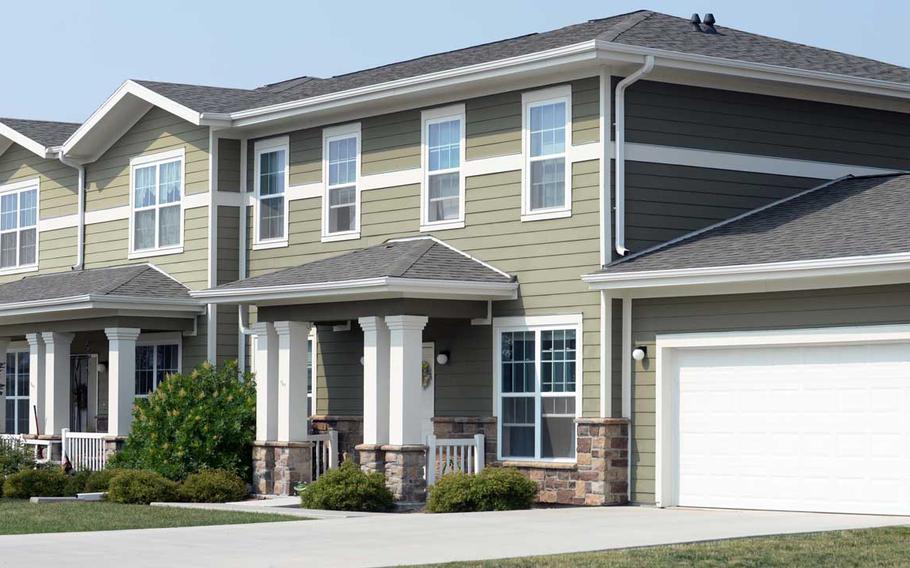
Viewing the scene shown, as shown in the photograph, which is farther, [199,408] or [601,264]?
[199,408]

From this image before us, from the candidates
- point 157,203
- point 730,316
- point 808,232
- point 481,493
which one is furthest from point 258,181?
point 808,232

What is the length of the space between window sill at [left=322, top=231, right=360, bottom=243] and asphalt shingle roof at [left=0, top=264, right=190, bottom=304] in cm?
245

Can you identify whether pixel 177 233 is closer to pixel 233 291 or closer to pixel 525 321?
pixel 233 291

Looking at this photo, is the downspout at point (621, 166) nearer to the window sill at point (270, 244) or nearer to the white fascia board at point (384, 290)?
the white fascia board at point (384, 290)

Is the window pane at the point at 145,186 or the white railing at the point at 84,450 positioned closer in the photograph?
the white railing at the point at 84,450

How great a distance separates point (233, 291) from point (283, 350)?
1.11 meters

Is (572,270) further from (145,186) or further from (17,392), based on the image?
(17,392)

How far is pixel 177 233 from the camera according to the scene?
83.8ft

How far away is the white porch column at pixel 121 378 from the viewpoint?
78.9ft

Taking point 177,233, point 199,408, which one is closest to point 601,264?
point 199,408

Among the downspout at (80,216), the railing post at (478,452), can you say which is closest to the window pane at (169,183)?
the downspout at (80,216)

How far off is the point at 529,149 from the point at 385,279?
110 inches

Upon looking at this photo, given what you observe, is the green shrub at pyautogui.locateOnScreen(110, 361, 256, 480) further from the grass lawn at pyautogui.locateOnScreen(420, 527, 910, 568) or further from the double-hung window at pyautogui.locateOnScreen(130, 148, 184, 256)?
the grass lawn at pyautogui.locateOnScreen(420, 527, 910, 568)

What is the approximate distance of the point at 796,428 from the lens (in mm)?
17922
